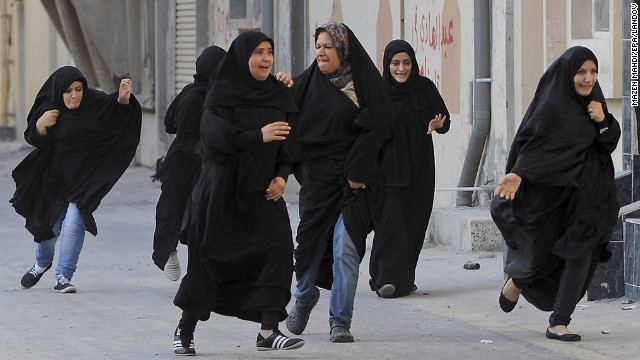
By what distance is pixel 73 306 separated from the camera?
906 centimetres

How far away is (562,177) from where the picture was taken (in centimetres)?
750

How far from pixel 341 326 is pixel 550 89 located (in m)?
1.54

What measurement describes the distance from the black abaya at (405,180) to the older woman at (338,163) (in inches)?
60.8

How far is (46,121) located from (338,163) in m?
2.69

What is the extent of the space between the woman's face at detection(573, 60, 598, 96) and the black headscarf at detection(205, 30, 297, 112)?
1508 millimetres

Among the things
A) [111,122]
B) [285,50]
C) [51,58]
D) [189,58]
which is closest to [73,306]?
[111,122]

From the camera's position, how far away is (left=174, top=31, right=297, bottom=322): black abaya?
7031mm

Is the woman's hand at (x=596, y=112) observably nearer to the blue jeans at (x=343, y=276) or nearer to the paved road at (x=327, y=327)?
the paved road at (x=327, y=327)

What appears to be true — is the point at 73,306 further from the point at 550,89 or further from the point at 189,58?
the point at 189,58

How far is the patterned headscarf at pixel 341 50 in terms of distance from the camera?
296 inches

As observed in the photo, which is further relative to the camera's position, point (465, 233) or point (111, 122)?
point (465, 233)

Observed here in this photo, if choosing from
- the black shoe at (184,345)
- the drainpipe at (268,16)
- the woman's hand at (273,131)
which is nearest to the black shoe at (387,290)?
the black shoe at (184,345)

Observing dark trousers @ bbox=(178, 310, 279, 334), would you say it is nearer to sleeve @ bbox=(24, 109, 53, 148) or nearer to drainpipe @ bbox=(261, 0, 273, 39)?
sleeve @ bbox=(24, 109, 53, 148)

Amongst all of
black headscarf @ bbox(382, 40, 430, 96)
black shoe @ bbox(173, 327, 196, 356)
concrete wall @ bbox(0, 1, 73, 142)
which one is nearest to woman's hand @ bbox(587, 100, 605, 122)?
black headscarf @ bbox(382, 40, 430, 96)
